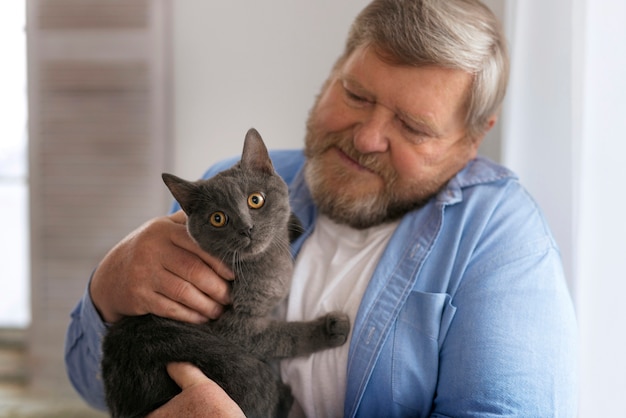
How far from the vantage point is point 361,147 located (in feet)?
3.86

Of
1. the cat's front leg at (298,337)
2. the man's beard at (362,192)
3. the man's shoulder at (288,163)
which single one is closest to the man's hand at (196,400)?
the cat's front leg at (298,337)

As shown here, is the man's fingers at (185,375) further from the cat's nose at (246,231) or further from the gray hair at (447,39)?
the gray hair at (447,39)

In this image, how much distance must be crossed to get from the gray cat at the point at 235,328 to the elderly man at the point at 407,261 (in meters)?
0.03

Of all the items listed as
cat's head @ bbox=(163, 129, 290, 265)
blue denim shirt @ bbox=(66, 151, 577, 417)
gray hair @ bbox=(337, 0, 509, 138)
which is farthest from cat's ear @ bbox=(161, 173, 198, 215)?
gray hair @ bbox=(337, 0, 509, 138)

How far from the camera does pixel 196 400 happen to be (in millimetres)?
974

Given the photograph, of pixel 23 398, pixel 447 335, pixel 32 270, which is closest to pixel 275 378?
pixel 447 335

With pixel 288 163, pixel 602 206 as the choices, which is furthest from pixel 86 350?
pixel 602 206

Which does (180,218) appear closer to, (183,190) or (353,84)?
(183,190)

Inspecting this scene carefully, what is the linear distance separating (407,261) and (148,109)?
131cm

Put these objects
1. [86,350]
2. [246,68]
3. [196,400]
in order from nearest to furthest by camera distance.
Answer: [196,400] → [86,350] → [246,68]

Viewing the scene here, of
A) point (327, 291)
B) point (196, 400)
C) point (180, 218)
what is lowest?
point (196, 400)

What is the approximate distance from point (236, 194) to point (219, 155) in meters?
1.01

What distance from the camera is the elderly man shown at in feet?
3.31

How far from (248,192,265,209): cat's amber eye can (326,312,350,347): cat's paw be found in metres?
0.27
